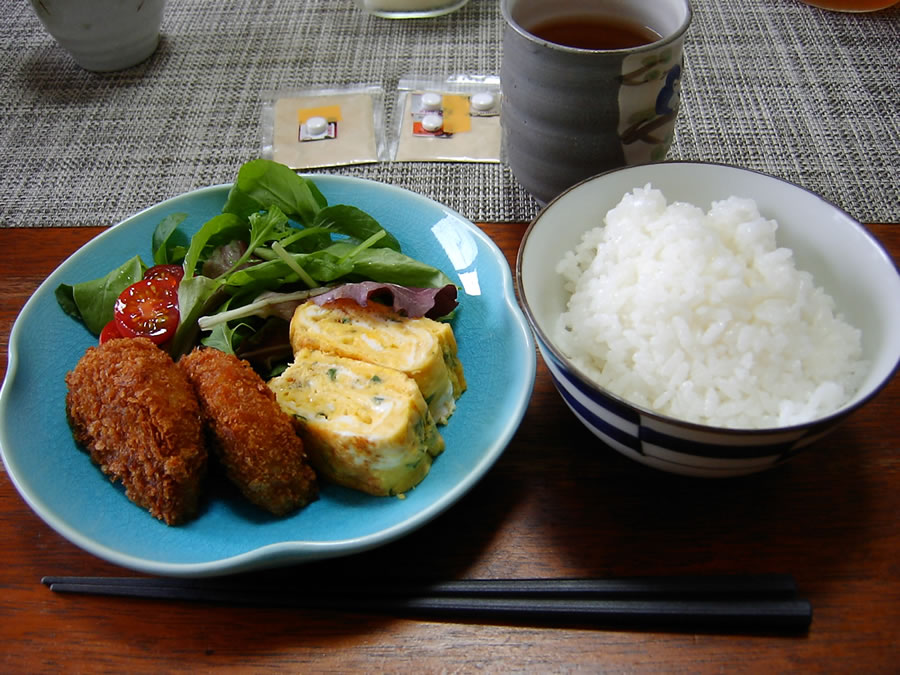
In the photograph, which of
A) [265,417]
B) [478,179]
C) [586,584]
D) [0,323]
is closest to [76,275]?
[0,323]

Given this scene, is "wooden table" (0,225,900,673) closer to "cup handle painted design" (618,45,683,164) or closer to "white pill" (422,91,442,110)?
"cup handle painted design" (618,45,683,164)

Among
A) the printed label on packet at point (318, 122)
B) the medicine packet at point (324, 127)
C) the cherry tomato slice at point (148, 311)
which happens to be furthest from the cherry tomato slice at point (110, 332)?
the printed label on packet at point (318, 122)

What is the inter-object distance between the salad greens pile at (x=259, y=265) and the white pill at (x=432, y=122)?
1.77 feet

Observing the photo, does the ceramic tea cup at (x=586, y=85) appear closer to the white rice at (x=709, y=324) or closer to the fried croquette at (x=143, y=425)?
the white rice at (x=709, y=324)

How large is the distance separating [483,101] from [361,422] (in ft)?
3.79

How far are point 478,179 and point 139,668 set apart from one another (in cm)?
121

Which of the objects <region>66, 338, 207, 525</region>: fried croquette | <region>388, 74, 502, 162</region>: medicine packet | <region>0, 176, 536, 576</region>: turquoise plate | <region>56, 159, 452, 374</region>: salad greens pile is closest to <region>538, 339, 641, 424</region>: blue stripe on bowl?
<region>0, 176, 536, 576</region>: turquoise plate

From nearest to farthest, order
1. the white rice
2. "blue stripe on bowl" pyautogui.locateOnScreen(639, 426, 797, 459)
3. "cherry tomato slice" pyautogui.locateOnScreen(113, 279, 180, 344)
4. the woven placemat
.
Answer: "blue stripe on bowl" pyautogui.locateOnScreen(639, 426, 797, 459) → the white rice → "cherry tomato slice" pyautogui.locateOnScreen(113, 279, 180, 344) → the woven placemat

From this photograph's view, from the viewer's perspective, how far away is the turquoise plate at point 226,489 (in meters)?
0.97

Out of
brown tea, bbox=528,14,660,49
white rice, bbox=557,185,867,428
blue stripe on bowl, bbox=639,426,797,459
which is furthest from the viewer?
brown tea, bbox=528,14,660,49

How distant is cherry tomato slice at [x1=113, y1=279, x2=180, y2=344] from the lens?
126cm

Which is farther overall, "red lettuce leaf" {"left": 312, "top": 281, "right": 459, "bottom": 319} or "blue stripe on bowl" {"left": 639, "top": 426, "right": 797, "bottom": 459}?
"red lettuce leaf" {"left": 312, "top": 281, "right": 459, "bottom": 319}

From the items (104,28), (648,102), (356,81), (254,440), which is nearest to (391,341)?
(254,440)

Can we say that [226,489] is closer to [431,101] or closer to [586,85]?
[586,85]
